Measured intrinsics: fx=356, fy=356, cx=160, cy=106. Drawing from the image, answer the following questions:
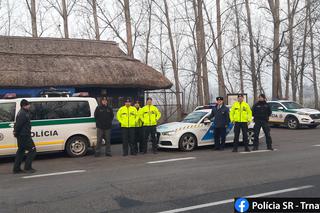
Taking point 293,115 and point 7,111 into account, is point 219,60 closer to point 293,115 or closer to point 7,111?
point 293,115

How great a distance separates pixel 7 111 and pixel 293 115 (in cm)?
1475

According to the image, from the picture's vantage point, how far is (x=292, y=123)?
1948 centimetres

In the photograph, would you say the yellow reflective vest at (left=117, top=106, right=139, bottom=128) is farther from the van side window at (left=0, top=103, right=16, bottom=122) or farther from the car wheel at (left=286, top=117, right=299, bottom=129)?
the car wheel at (left=286, top=117, right=299, bottom=129)

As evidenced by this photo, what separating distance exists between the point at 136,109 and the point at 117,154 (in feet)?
5.25

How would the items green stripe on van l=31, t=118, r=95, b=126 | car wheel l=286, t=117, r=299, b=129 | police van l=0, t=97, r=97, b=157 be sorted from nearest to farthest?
police van l=0, t=97, r=97, b=157 < green stripe on van l=31, t=118, r=95, b=126 < car wheel l=286, t=117, r=299, b=129

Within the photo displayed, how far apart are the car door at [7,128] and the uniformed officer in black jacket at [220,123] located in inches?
247

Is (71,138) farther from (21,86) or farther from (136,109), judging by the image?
(21,86)

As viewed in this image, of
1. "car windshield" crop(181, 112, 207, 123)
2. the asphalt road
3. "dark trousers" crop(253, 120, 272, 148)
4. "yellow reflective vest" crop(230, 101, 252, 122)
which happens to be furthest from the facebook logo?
"car windshield" crop(181, 112, 207, 123)

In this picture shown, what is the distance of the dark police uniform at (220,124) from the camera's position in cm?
1174

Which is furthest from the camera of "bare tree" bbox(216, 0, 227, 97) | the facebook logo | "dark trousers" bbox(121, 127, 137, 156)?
"bare tree" bbox(216, 0, 227, 97)

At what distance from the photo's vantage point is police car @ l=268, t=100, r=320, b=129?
18859 mm

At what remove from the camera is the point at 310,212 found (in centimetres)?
498

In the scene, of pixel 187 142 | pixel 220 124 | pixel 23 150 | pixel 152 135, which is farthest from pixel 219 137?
pixel 23 150

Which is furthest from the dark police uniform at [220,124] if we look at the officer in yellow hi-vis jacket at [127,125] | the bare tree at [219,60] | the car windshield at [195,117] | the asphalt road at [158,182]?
the bare tree at [219,60]
